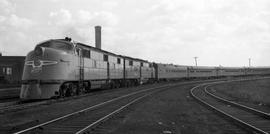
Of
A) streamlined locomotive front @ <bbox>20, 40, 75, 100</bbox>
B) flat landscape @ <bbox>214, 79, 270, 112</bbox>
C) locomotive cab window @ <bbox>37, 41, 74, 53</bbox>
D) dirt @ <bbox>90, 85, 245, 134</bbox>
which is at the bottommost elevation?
flat landscape @ <bbox>214, 79, 270, 112</bbox>

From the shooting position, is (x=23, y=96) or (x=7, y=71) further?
(x=7, y=71)

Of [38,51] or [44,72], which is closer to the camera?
[44,72]

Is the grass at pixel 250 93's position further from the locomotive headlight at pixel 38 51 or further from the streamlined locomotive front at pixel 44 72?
the locomotive headlight at pixel 38 51

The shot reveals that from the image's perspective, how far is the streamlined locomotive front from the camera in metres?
16.6

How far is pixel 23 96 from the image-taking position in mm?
16609

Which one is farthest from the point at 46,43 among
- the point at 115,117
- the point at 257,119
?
the point at 257,119

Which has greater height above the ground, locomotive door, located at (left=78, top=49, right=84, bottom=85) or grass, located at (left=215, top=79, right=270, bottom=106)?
locomotive door, located at (left=78, top=49, right=84, bottom=85)

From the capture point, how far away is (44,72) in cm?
1700

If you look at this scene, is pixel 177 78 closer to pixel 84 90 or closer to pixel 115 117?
pixel 84 90

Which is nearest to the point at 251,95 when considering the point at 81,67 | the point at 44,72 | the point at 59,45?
the point at 81,67

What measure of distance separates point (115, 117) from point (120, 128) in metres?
2.43

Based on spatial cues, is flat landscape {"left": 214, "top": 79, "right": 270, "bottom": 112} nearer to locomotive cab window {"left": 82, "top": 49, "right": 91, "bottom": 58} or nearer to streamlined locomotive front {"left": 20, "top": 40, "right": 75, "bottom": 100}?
locomotive cab window {"left": 82, "top": 49, "right": 91, "bottom": 58}

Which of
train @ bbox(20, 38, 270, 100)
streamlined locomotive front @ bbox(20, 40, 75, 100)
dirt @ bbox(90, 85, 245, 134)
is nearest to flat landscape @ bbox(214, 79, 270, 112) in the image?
dirt @ bbox(90, 85, 245, 134)

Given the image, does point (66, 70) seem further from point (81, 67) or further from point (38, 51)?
point (81, 67)
